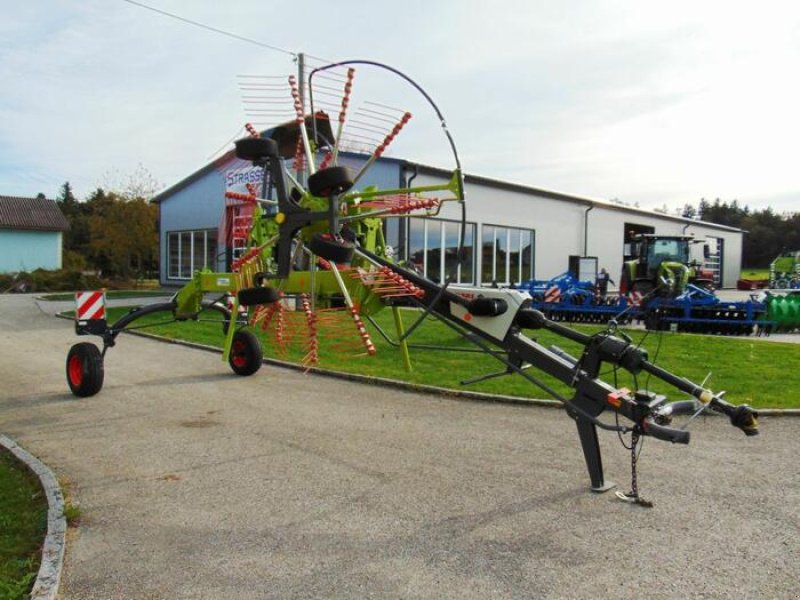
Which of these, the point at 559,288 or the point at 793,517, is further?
the point at 559,288

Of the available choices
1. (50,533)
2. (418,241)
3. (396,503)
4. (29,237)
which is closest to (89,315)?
(50,533)

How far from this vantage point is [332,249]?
179 inches

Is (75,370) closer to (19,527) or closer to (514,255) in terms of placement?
(19,527)

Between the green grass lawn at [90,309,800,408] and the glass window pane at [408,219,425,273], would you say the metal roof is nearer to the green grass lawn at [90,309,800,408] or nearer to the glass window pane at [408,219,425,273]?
the glass window pane at [408,219,425,273]

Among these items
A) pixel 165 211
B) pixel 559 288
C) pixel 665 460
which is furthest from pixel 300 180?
pixel 165 211

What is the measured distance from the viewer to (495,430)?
735 cm

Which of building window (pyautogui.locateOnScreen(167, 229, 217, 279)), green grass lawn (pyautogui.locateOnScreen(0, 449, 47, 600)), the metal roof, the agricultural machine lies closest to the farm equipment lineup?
the agricultural machine

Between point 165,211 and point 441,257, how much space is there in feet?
50.9

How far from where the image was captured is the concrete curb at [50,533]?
3.81 meters

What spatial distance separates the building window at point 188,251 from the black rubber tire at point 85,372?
21.2m

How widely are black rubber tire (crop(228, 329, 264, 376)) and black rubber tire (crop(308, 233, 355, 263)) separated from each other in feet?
20.7

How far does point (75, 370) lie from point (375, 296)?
226 inches

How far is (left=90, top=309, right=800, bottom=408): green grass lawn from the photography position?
8.90 m

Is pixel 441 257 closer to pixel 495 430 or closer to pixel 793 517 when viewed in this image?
pixel 495 430
